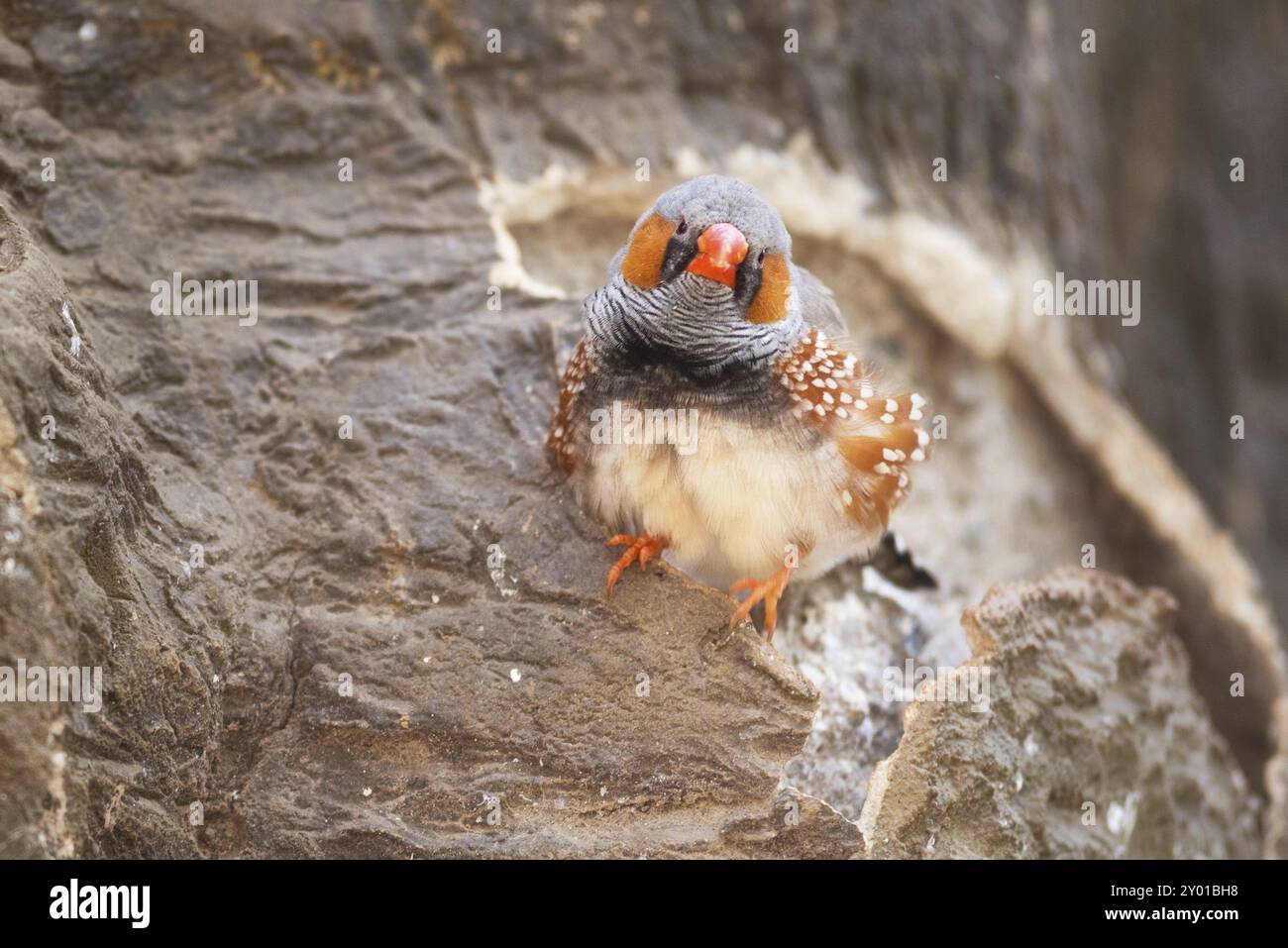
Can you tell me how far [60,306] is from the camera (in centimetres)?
338

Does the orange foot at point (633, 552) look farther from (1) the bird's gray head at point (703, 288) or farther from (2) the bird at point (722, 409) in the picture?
(1) the bird's gray head at point (703, 288)

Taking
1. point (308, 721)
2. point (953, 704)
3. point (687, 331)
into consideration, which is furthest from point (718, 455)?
point (308, 721)

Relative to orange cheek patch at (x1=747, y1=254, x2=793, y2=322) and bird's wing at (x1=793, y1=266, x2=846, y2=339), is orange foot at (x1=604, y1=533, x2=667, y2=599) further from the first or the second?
bird's wing at (x1=793, y1=266, x2=846, y2=339)

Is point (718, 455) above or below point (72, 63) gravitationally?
below

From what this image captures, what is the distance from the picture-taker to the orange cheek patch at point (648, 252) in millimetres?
3877

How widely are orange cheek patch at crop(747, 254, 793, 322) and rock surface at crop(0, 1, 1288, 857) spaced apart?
86cm

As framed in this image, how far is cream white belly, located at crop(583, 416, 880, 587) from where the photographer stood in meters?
3.82

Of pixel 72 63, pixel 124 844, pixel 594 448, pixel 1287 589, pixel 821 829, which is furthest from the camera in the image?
pixel 1287 589

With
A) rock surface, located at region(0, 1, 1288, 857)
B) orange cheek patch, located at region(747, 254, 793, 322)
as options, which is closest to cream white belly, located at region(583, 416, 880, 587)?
rock surface, located at region(0, 1, 1288, 857)

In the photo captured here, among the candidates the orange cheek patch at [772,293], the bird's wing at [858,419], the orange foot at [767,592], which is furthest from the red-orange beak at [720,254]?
the orange foot at [767,592]

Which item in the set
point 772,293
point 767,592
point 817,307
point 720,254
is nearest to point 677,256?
point 720,254

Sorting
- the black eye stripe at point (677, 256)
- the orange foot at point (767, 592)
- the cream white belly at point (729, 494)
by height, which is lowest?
the orange foot at point (767, 592)
